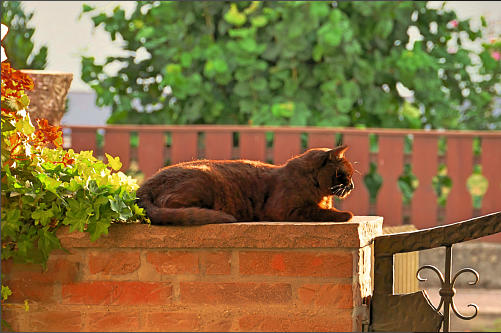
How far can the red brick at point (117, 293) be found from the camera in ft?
9.10

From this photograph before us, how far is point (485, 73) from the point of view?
9.74 meters

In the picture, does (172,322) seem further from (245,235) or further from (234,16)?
(234,16)

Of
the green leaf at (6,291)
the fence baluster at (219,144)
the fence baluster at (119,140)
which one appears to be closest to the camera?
the green leaf at (6,291)

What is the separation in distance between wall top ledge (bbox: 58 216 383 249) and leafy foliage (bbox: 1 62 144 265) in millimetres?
86

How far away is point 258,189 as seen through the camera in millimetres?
2969

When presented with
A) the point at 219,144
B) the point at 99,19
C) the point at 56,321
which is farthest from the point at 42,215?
the point at 99,19

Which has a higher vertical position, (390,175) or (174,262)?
(390,175)

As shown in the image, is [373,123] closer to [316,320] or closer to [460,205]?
[460,205]

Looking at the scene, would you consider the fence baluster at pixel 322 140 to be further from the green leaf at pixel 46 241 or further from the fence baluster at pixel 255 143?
the green leaf at pixel 46 241

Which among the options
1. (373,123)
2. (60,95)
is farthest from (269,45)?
(60,95)

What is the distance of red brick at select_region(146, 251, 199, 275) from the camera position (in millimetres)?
2744

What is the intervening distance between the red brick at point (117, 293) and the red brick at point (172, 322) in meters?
0.05

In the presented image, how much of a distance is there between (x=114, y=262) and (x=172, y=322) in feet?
1.03

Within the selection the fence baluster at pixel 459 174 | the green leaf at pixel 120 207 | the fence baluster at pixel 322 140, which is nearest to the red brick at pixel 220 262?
the green leaf at pixel 120 207
